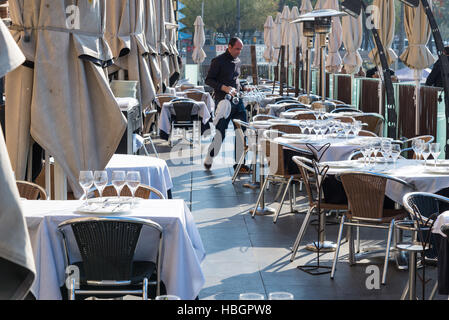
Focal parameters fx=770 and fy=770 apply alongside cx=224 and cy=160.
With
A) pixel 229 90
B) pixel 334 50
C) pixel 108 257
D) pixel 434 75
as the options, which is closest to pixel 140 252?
pixel 108 257

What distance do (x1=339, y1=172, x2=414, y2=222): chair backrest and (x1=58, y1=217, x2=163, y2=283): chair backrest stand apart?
2.50 meters

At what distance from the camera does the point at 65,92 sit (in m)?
5.83

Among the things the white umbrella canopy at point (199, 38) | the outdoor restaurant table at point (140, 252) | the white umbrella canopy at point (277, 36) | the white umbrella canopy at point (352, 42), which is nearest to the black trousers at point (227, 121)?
the white umbrella canopy at point (352, 42)

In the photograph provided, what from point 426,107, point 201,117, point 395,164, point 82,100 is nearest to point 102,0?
point 82,100

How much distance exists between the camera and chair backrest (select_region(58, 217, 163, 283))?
459 cm

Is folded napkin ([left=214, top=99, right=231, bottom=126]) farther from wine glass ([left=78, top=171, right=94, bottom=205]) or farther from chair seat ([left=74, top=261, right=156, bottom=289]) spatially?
chair seat ([left=74, top=261, right=156, bottom=289])

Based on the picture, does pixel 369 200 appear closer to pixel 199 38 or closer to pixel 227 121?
pixel 227 121

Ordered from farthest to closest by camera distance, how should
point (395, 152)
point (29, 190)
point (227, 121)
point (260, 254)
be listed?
point (227, 121)
point (260, 254)
point (395, 152)
point (29, 190)

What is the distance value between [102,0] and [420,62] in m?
7.24

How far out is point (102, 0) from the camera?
21.1 ft

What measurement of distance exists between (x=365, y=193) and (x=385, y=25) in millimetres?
7872

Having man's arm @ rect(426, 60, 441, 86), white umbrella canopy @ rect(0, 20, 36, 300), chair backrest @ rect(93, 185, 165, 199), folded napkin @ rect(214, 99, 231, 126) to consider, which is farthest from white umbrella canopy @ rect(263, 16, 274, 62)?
white umbrella canopy @ rect(0, 20, 36, 300)

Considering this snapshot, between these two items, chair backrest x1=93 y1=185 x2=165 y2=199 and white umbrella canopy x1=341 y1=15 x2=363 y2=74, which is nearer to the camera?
chair backrest x1=93 y1=185 x2=165 y2=199

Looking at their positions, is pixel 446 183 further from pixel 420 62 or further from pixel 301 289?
pixel 420 62
